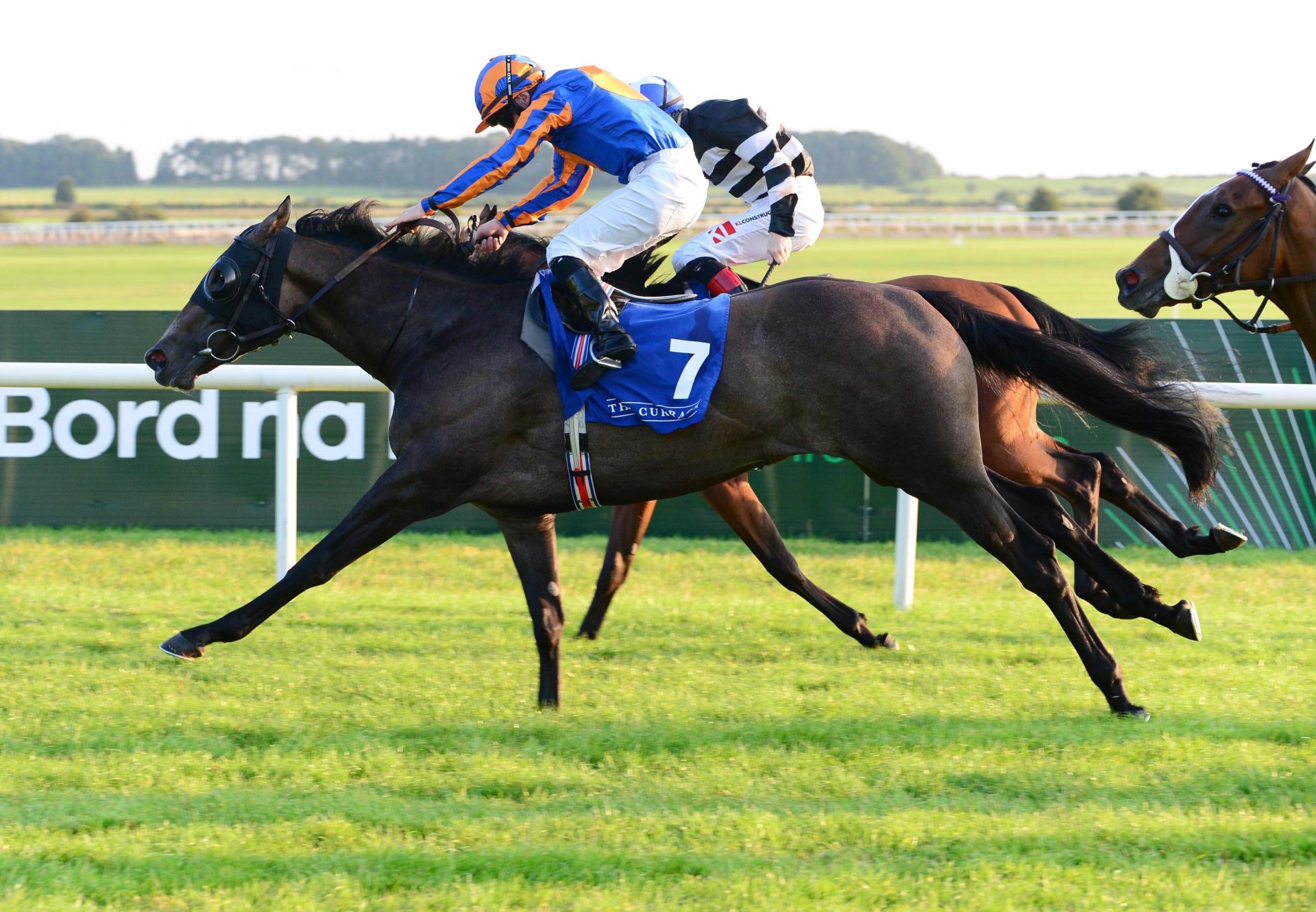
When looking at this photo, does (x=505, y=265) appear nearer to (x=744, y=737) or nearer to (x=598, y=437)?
(x=598, y=437)

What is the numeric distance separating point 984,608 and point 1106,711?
1646 millimetres

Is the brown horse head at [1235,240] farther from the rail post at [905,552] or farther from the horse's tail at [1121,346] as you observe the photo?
the rail post at [905,552]

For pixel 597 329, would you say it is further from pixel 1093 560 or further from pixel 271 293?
pixel 1093 560

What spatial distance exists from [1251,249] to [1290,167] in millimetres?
279

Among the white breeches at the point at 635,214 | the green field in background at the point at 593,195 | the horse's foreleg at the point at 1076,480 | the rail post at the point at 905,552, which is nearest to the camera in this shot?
the white breeches at the point at 635,214

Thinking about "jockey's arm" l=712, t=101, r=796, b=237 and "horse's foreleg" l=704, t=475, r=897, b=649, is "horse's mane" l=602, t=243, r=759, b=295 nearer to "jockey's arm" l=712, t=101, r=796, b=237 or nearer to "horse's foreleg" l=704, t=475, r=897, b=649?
"jockey's arm" l=712, t=101, r=796, b=237

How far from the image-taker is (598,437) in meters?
3.90

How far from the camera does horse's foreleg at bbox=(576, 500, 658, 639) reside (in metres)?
5.12

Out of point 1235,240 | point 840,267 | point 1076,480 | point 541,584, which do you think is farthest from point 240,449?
point 840,267

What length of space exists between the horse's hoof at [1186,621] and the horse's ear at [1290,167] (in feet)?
4.57

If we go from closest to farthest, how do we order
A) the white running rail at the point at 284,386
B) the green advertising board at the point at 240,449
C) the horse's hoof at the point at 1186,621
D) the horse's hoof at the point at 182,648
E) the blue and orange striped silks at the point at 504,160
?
the horse's hoof at the point at 182,648
the blue and orange striped silks at the point at 504,160
the horse's hoof at the point at 1186,621
the white running rail at the point at 284,386
the green advertising board at the point at 240,449

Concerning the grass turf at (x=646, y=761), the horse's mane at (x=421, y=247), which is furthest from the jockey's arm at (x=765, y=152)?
the grass turf at (x=646, y=761)

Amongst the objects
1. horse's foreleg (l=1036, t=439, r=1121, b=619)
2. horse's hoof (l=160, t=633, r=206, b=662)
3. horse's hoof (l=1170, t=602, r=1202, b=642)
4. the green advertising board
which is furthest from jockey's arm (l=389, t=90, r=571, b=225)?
the green advertising board

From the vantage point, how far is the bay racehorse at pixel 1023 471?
4410 mm
